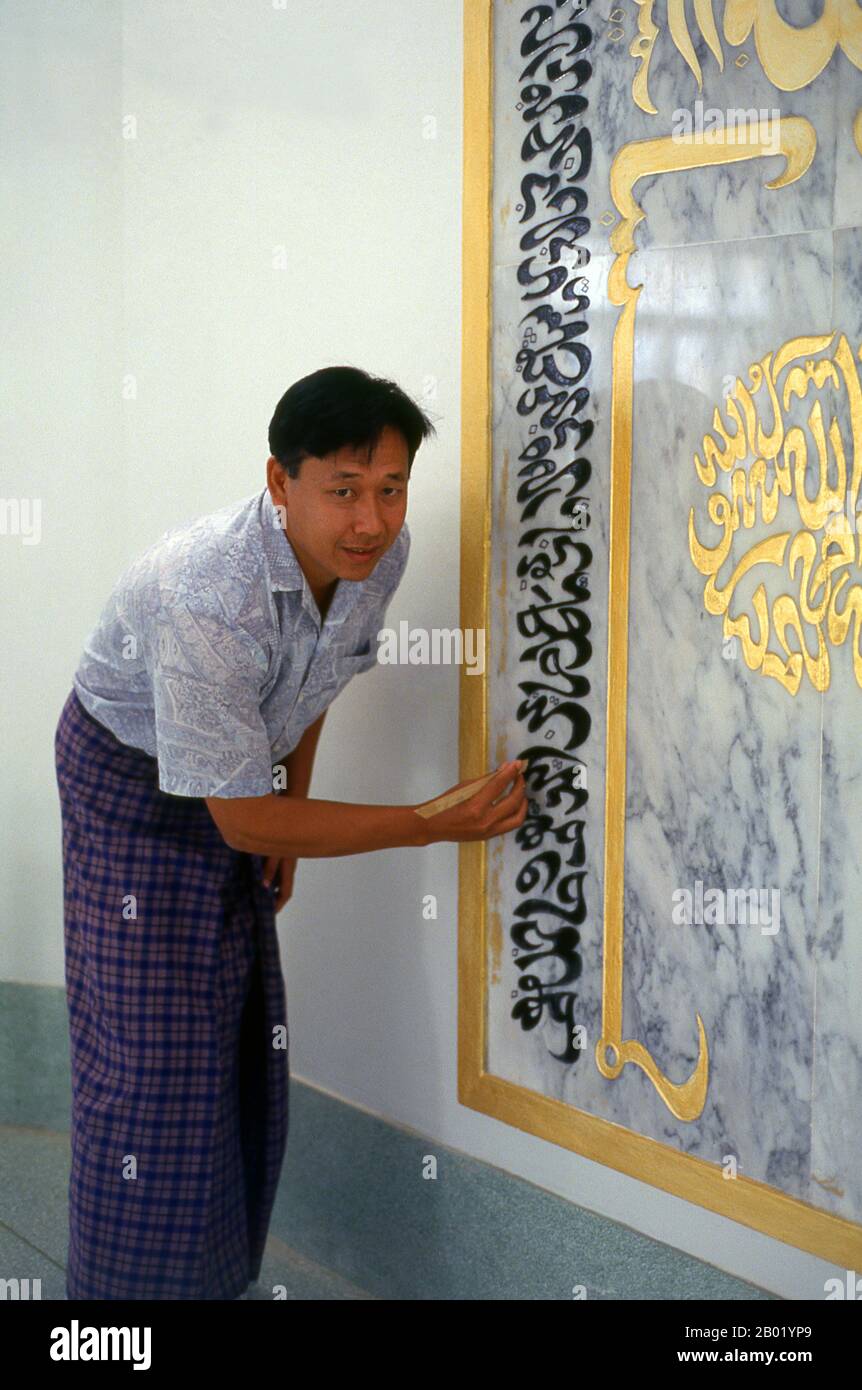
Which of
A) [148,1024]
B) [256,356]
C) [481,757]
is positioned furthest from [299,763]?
[256,356]

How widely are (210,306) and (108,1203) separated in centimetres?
Answer: 144

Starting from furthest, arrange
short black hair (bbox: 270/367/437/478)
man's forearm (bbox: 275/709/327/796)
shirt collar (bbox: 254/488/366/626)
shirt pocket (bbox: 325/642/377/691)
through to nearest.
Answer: man's forearm (bbox: 275/709/327/796) → shirt pocket (bbox: 325/642/377/691) → shirt collar (bbox: 254/488/366/626) → short black hair (bbox: 270/367/437/478)

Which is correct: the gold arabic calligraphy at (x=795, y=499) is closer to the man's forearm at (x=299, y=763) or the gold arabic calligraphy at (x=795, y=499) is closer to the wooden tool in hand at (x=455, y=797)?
the wooden tool in hand at (x=455, y=797)

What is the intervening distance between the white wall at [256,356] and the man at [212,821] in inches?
7.4

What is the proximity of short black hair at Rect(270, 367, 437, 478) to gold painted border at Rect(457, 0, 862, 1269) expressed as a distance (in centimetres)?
25

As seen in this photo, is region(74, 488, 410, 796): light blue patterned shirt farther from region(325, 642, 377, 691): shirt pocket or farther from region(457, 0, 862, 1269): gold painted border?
region(457, 0, 862, 1269): gold painted border

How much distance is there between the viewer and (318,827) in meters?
1.86

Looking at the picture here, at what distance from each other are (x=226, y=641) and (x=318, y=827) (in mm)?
262

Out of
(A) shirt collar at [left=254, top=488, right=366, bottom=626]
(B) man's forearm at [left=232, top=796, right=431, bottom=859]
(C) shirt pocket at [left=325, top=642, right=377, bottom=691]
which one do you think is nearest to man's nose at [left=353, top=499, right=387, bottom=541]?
(A) shirt collar at [left=254, top=488, right=366, bottom=626]

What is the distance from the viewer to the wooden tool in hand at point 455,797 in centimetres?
192

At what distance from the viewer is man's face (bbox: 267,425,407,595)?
176 centimetres

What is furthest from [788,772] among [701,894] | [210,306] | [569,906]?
[210,306]

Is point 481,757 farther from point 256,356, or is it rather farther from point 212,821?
point 256,356

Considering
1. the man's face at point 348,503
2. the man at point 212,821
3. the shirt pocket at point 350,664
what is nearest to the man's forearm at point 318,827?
the man at point 212,821
